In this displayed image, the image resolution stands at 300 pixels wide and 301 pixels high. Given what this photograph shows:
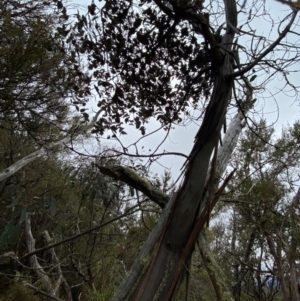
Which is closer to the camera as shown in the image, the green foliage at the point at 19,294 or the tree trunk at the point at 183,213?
the tree trunk at the point at 183,213

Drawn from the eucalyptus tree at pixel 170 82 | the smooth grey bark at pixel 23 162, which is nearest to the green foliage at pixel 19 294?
the smooth grey bark at pixel 23 162

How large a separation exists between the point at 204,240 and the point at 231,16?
3.24 feet

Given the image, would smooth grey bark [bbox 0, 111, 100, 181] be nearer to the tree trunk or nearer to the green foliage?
the green foliage

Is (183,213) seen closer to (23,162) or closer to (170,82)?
(170,82)

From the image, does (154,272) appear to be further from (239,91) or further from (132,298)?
(239,91)

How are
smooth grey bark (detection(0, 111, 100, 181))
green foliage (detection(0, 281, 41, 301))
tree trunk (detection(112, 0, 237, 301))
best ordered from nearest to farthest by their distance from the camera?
tree trunk (detection(112, 0, 237, 301))
smooth grey bark (detection(0, 111, 100, 181))
green foliage (detection(0, 281, 41, 301))

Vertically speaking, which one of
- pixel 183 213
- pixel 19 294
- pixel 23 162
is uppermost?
pixel 23 162

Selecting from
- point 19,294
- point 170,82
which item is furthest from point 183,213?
point 19,294

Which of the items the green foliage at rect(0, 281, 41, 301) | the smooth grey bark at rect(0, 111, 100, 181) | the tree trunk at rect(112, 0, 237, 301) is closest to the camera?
the tree trunk at rect(112, 0, 237, 301)

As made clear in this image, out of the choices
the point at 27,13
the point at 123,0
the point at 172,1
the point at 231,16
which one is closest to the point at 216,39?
the point at 231,16

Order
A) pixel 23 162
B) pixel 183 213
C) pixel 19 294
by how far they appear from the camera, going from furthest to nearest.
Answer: pixel 23 162 < pixel 19 294 < pixel 183 213

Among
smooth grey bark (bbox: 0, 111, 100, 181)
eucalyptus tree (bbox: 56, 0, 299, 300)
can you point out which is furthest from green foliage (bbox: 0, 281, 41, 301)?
eucalyptus tree (bbox: 56, 0, 299, 300)

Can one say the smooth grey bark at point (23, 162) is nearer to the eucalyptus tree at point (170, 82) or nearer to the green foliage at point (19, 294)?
the green foliage at point (19, 294)

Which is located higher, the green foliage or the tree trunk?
the tree trunk
